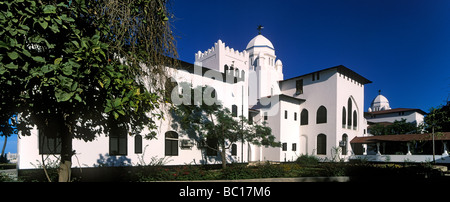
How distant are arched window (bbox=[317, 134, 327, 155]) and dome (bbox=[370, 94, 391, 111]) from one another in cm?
4544

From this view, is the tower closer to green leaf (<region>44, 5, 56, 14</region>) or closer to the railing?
the railing

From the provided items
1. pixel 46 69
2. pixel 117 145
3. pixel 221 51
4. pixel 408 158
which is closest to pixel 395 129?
pixel 408 158

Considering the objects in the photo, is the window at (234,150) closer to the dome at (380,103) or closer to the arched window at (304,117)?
the arched window at (304,117)

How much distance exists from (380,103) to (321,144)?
46.5 metres

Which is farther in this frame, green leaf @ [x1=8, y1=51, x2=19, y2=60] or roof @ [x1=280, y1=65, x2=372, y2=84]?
roof @ [x1=280, y1=65, x2=372, y2=84]

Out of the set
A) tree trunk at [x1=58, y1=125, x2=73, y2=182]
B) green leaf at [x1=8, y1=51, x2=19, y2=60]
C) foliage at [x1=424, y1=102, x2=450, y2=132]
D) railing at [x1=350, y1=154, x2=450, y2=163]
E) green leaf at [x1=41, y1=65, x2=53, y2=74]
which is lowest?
railing at [x1=350, y1=154, x2=450, y2=163]

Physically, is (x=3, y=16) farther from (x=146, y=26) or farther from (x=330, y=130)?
(x=330, y=130)

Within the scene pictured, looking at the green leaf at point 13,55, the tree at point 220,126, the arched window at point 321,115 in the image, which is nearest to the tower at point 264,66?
the arched window at point 321,115

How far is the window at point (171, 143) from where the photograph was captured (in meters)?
20.0

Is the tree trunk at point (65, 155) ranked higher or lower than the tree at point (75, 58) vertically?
lower

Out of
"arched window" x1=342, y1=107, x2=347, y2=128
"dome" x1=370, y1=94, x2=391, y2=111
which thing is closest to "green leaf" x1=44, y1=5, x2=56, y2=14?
"arched window" x1=342, y1=107, x2=347, y2=128

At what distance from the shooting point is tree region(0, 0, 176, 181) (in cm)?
373
